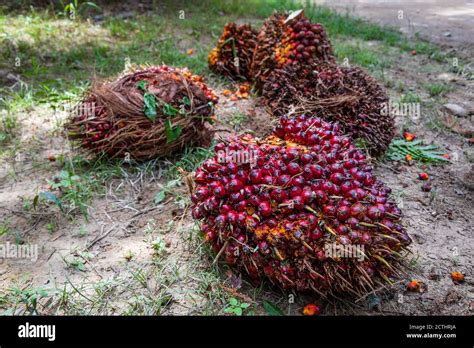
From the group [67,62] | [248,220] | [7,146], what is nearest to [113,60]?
[67,62]

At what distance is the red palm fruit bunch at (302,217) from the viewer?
72.1 inches

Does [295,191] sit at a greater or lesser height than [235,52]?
lesser

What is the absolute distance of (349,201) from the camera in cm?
189

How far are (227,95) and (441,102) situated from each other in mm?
2043

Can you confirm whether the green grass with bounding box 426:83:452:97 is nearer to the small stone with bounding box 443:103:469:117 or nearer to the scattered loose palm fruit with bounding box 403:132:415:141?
the small stone with bounding box 443:103:469:117

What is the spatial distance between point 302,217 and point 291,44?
227cm

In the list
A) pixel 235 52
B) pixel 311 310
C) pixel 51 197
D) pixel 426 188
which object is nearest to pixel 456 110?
pixel 426 188

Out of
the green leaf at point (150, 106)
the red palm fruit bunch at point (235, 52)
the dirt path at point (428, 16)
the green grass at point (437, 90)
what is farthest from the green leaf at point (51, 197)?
the green grass at point (437, 90)

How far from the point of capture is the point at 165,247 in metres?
2.41

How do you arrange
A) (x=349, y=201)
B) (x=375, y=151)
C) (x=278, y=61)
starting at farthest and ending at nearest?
(x=278, y=61)
(x=375, y=151)
(x=349, y=201)

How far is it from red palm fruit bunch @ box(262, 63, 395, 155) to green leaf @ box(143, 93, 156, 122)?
3.07 feet

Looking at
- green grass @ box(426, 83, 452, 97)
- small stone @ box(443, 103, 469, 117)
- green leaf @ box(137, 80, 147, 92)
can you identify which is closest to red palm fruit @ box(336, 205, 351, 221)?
green leaf @ box(137, 80, 147, 92)

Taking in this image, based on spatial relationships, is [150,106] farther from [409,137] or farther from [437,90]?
[437,90]
